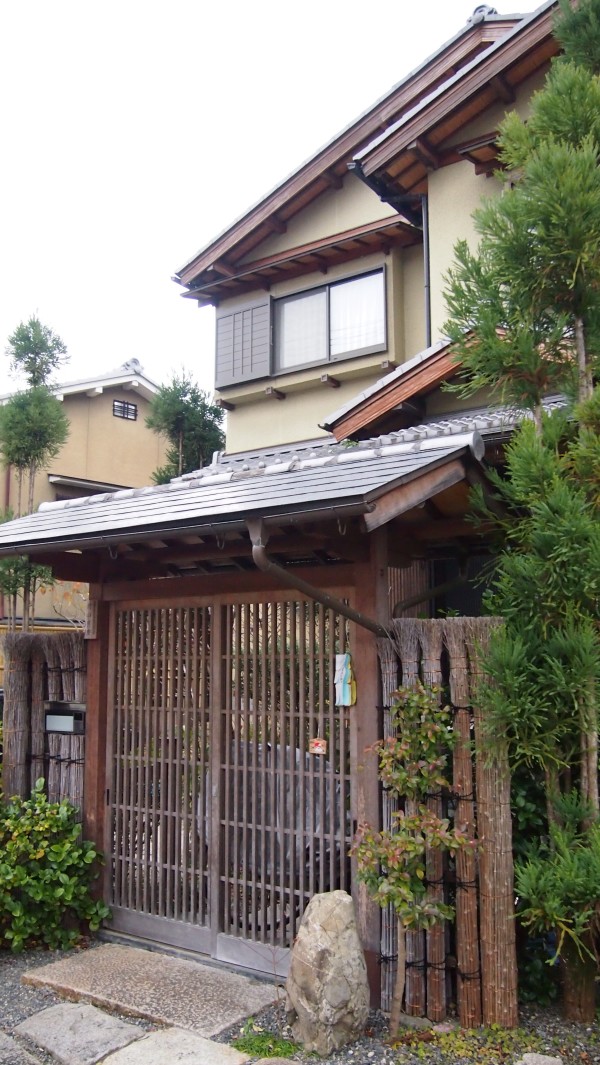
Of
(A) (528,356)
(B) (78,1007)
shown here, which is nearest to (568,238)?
(A) (528,356)

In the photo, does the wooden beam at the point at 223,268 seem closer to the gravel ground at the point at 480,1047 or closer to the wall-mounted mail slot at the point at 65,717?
the wall-mounted mail slot at the point at 65,717

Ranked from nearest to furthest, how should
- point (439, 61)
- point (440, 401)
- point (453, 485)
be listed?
point (453, 485) < point (440, 401) < point (439, 61)

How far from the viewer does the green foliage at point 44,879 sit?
6.05 m

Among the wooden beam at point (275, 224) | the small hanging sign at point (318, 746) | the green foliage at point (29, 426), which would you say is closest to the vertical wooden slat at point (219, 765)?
the small hanging sign at point (318, 746)

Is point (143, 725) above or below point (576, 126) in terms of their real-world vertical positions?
below

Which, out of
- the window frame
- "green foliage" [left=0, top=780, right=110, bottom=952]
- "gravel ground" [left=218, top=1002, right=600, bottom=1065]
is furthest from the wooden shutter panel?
"gravel ground" [left=218, top=1002, right=600, bottom=1065]

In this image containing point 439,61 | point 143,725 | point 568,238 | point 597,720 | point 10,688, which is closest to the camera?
point 597,720

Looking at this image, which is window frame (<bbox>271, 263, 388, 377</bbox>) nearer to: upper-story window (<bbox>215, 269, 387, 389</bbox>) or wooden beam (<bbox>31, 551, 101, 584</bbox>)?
upper-story window (<bbox>215, 269, 387, 389</bbox>)

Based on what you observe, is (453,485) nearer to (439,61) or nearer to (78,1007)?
(78,1007)

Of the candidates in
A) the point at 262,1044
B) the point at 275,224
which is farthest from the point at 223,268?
the point at 262,1044

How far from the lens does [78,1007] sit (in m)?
5.08

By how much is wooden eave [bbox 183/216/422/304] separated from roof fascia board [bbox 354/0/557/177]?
6.35 ft

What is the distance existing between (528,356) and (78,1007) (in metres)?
4.93

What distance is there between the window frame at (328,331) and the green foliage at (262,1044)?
967cm
